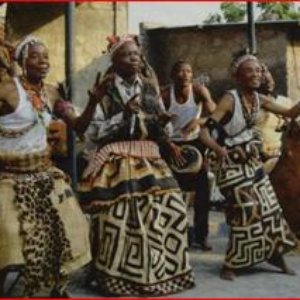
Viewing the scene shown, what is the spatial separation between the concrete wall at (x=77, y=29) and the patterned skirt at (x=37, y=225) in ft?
26.7

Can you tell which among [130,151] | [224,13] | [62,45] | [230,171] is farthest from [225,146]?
[224,13]

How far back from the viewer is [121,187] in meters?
5.81

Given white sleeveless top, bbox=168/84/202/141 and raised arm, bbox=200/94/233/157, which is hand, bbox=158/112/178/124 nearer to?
raised arm, bbox=200/94/233/157

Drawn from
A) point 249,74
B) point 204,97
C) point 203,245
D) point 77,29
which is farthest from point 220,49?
point 249,74

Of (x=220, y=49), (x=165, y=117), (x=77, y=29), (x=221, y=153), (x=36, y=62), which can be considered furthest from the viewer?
(x=220, y=49)

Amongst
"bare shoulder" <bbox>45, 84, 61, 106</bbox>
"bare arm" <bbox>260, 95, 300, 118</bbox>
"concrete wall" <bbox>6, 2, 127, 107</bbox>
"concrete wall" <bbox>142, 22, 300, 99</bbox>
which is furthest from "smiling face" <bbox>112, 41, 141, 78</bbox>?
"concrete wall" <bbox>142, 22, 300, 99</bbox>

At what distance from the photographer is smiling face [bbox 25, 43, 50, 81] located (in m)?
5.57

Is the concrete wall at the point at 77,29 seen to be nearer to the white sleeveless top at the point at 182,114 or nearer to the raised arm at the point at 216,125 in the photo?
the white sleeveless top at the point at 182,114

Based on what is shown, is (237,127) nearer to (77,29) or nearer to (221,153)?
(221,153)

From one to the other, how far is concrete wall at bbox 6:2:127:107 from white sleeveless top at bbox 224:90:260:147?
7.39 m

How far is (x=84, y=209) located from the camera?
234 inches

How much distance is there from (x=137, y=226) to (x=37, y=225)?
2.49 ft

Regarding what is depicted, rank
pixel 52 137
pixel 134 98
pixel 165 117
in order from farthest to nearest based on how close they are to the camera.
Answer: pixel 165 117, pixel 134 98, pixel 52 137

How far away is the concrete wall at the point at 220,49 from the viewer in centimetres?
1388
